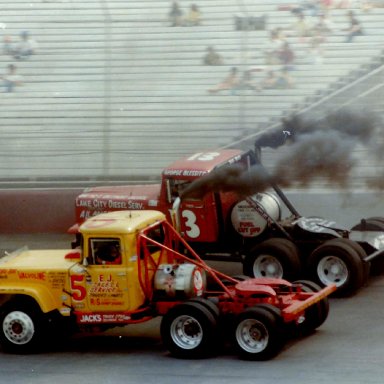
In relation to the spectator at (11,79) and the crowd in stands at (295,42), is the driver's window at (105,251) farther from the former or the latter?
the spectator at (11,79)

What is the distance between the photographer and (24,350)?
33.9 ft

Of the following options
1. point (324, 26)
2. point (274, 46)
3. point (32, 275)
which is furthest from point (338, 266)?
point (324, 26)

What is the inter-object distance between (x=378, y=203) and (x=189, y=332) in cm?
749

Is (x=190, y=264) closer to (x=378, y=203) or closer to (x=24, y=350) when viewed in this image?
(x=24, y=350)

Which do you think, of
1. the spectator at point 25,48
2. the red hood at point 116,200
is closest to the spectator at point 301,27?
the spectator at point 25,48

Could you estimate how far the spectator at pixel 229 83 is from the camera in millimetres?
18078

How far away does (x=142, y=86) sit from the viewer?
18.4 meters

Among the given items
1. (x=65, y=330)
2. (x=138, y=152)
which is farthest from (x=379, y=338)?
(x=138, y=152)

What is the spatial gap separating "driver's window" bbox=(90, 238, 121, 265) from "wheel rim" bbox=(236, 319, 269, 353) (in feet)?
4.46

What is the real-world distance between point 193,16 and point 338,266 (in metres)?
7.59

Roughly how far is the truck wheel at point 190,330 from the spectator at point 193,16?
9925 millimetres

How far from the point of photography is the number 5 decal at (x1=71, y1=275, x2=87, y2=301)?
10164 millimetres

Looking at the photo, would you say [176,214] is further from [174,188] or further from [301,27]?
[301,27]

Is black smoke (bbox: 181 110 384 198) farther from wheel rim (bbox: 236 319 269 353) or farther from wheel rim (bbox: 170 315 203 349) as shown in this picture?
wheel rim (bbox: 236 319 269 353)
